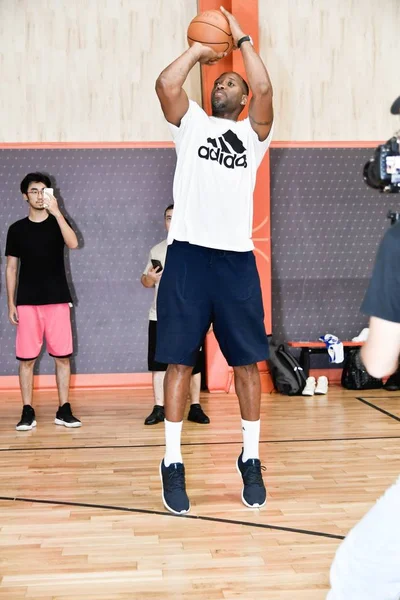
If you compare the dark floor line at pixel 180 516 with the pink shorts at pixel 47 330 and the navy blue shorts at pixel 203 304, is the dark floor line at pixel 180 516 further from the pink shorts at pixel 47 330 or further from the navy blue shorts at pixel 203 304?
the pink shorts at pixel 47 330

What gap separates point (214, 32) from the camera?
141 inches

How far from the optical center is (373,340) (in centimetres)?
161

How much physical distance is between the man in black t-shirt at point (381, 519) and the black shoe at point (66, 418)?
3.73 m

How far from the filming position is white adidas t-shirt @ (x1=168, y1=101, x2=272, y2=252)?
3.24m

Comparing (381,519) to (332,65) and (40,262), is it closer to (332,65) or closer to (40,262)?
(40,262)

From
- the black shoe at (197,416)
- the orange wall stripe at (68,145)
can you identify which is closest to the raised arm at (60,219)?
the black shoe at (197,416)

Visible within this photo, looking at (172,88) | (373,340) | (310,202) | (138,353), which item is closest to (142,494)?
(172,88)

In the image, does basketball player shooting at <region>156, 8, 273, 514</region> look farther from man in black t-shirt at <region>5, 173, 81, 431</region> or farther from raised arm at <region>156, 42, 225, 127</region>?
man in black t-shirt at <region>5, 173, 81, 431</region>

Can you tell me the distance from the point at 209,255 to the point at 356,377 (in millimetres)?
3655

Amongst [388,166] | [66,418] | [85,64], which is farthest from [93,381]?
[388,166]

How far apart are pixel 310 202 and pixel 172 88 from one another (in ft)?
12.8

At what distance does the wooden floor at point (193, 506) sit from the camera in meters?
2.53

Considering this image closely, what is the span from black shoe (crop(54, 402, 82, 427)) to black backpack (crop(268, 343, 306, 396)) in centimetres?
194

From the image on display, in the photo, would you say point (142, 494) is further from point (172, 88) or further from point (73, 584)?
point (172, 88)
